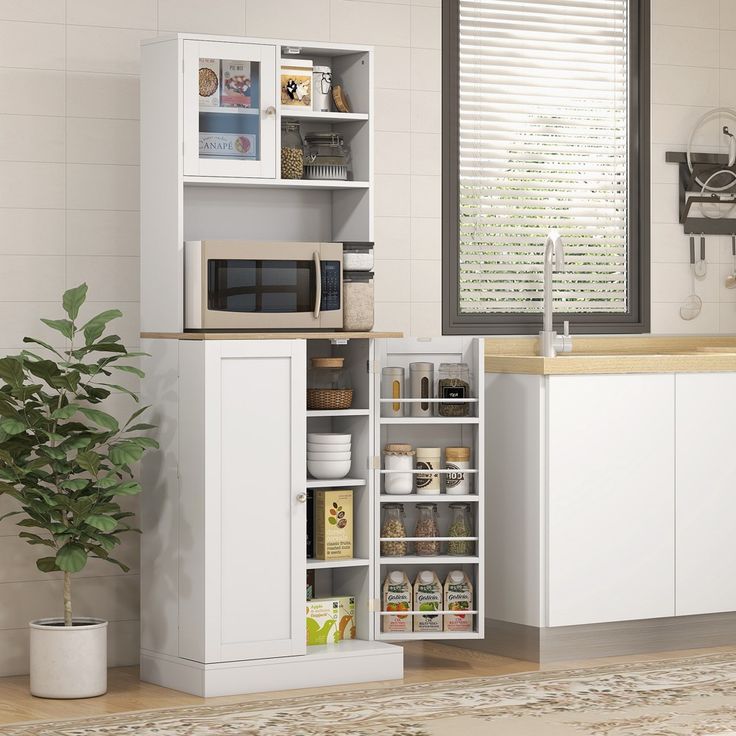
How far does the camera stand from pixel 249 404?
409cm

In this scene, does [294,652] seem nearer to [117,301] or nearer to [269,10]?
[117,301]

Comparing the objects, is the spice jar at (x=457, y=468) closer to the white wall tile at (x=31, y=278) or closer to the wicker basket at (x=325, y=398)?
the wicker basket at (x=325, y=398)

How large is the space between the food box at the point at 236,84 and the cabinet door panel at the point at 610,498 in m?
1.35

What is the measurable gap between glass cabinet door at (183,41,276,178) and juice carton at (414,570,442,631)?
1.43 meters

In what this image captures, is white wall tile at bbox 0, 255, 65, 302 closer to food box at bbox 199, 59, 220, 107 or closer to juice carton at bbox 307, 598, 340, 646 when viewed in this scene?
food box at bbox 199, 59, 220, 107

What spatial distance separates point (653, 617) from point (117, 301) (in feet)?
6.91

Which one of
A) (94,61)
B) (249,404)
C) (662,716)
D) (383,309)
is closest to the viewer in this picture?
(662,716)

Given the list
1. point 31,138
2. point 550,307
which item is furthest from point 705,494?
point 31,138

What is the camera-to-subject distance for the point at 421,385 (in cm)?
449

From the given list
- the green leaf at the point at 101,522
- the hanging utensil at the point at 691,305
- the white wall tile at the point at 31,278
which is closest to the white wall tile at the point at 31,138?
the white wall tile at the point at 31,278

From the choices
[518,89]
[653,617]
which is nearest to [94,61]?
[518,89]

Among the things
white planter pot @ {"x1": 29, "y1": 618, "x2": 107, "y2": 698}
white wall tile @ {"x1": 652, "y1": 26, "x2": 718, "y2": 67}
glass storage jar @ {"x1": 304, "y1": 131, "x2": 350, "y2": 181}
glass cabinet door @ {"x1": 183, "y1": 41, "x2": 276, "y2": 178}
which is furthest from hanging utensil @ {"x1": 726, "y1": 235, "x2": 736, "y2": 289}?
white planter pot @ {"x1": 29, "y1": 618, "x2": 107, "y2": 698}

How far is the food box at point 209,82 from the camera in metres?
4.18

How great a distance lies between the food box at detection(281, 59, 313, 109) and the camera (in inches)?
170
